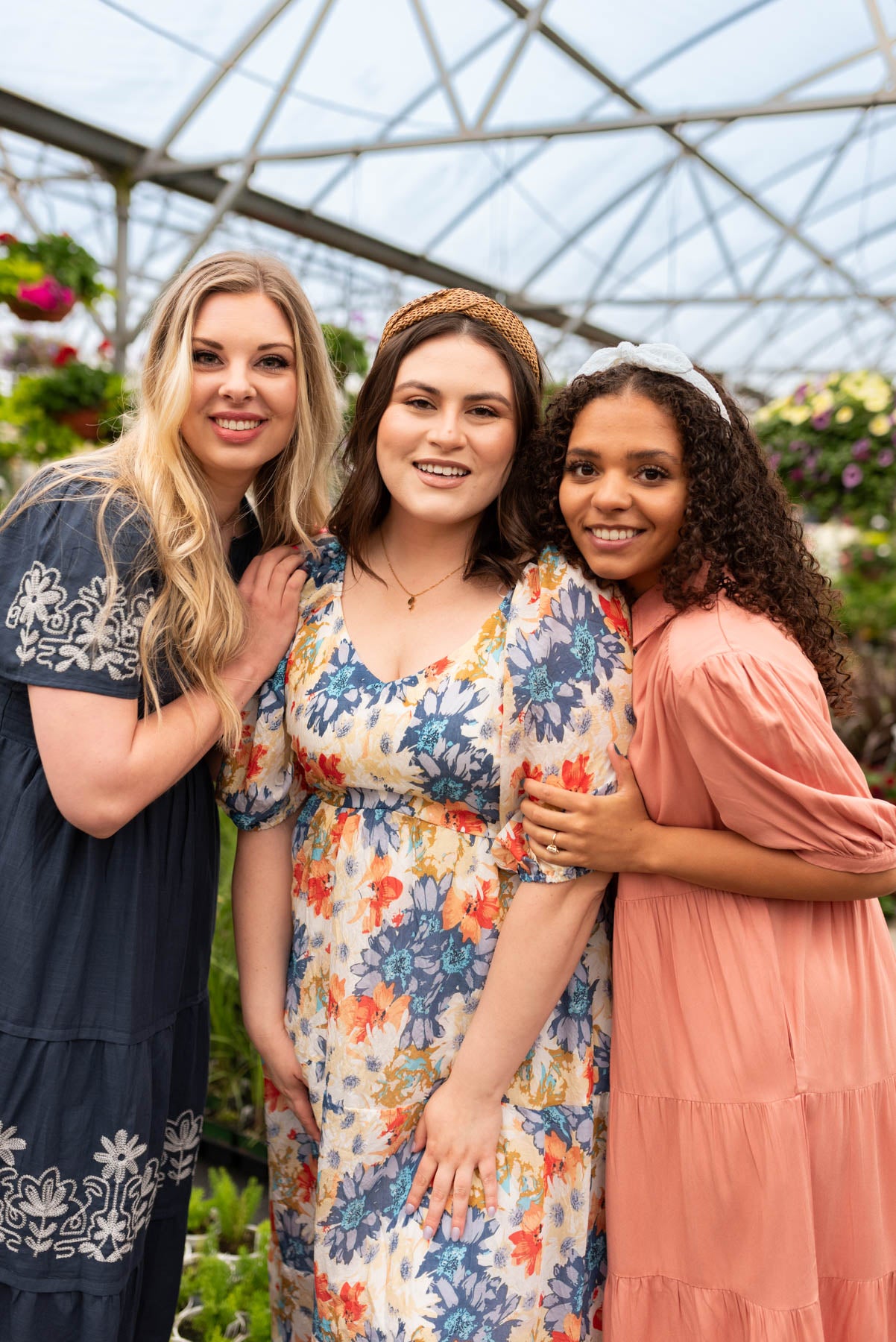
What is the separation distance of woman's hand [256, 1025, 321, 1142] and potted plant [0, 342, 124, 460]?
8.59ft

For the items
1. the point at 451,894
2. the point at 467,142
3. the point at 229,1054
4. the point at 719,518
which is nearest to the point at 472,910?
the point at 451,894

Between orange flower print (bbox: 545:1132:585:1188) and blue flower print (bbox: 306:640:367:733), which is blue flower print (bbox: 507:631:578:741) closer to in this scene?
blue flower print (bbox: 306:640:367:733)

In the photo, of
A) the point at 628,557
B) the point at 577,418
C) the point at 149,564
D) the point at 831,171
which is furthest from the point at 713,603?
the point at 831,171

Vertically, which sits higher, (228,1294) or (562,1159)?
(562,1159)

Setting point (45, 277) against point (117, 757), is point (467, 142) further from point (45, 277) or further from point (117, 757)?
point (117, 757)

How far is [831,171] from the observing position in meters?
9.66

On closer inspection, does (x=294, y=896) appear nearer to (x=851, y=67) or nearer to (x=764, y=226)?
(x=851, y=67)

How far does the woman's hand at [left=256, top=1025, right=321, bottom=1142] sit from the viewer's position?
1770 mm

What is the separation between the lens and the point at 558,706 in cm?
154

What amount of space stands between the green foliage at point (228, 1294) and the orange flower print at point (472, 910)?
3.98 feet

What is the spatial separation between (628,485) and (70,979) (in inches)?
43.5

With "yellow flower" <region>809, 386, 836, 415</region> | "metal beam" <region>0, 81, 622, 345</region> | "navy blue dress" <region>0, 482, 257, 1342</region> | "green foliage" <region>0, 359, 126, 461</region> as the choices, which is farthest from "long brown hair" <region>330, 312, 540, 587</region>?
"yellow flower" <region>809, 386, 836, 415</region>

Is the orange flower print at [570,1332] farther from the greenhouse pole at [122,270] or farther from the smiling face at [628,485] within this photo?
the greenhouse pole at [122,270]

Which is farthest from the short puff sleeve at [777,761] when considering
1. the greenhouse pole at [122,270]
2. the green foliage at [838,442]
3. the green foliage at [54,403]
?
the greenhouse pole at [122,270]
